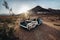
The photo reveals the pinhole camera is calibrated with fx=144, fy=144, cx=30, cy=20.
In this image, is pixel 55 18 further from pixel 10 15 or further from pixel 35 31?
pixel 10 15

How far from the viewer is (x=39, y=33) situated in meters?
4.27

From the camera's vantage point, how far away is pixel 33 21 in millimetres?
4641

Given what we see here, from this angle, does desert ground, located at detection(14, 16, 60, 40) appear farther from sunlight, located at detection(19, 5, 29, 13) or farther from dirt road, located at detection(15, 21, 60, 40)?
sunlight, located at detection(19, 5, 29, 13)

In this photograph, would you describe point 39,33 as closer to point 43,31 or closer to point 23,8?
point 43,31

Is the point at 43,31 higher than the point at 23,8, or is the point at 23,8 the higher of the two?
the point at 23,8

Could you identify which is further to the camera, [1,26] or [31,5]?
[31,5]

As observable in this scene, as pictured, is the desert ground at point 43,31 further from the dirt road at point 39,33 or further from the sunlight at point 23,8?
the sunlight at point 23,8

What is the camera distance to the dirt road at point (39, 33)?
4.07 metres

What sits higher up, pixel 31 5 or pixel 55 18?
pixel 31 5

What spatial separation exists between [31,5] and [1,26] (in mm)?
1135

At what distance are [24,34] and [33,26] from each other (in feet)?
1.29

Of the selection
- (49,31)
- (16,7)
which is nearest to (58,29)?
(49,31)

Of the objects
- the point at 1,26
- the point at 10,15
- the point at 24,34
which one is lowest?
the point at 24,34

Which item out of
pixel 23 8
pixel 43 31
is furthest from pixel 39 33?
pixel 23 8
